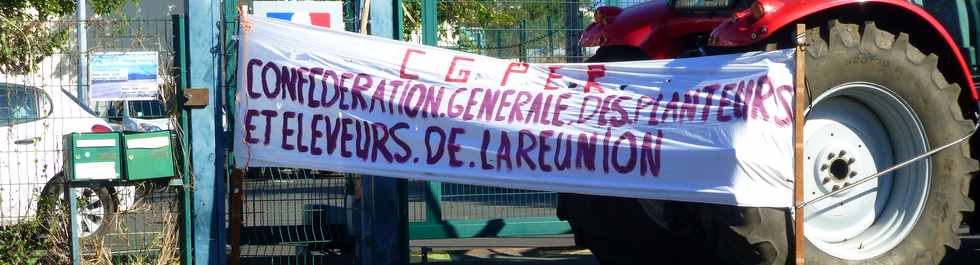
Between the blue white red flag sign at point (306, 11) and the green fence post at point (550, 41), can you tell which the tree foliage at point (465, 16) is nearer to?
the green fence post at point (550, 41)

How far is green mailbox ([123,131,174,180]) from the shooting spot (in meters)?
6.77

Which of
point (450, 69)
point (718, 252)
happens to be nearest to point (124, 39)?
point (450, 69)

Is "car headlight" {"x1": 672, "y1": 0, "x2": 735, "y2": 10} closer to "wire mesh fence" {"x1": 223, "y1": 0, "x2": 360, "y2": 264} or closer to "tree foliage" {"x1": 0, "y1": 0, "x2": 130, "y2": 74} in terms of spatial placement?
"wire mesh fence" {"x1": 223, "y1": 0, "x2": 360, "y2": 264}

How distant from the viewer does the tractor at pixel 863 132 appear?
5.70 m

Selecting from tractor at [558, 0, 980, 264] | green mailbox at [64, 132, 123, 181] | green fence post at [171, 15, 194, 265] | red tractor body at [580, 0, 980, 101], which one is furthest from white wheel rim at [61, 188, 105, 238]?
tractor at [558, 0, 980, 264]

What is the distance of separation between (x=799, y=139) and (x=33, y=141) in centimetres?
514

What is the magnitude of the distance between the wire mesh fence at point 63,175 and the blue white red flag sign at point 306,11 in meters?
0.65

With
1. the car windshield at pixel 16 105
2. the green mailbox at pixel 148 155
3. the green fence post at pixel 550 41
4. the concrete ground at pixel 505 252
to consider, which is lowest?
the concrete ground at pixel 505 252

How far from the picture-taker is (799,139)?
5.64 m

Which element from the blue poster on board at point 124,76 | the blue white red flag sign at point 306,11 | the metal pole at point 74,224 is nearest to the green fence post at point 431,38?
the blue white red flag sign at point 306,11

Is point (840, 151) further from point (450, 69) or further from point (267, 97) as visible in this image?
point (267, 97)

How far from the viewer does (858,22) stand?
605cm

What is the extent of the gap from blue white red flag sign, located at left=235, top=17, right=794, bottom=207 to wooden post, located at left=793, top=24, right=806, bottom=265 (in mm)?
62

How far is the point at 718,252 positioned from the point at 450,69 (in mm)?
1868
